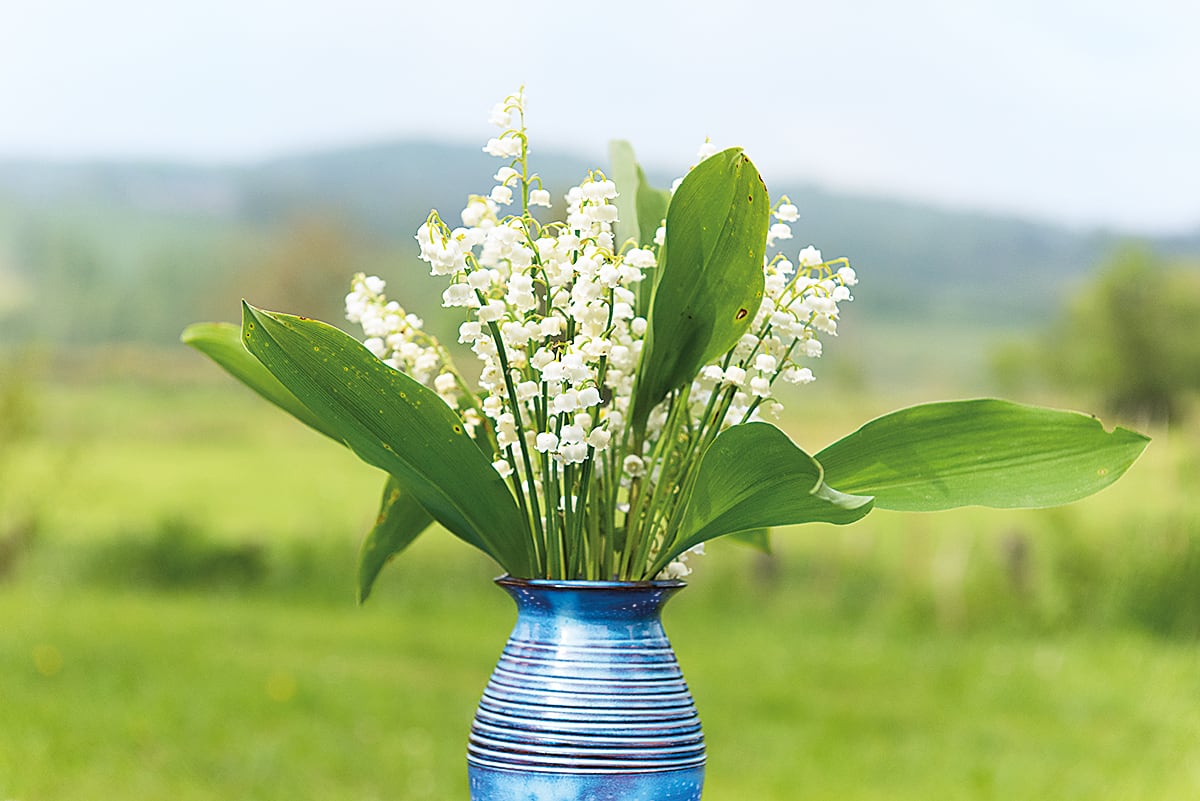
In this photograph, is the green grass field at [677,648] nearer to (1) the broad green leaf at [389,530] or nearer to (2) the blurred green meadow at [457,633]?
(2) the blurred green meadow at [457,633]

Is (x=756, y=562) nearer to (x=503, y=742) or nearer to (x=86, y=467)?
(x=86, y=467)

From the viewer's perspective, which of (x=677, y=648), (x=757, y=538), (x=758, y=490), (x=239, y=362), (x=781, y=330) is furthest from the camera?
(x=677, y=648)

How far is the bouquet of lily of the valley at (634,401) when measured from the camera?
44.3 inches

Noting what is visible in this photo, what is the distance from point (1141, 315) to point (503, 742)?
17.4 meters

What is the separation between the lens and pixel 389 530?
138 cm

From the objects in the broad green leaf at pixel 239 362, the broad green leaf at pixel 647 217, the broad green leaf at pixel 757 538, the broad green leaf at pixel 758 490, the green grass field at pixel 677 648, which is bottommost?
the green grass field at pixel 677 648

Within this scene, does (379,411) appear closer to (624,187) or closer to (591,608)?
(591,608)

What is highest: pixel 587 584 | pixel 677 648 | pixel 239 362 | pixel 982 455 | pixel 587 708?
pixel 239 362

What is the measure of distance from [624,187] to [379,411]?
0.47 m

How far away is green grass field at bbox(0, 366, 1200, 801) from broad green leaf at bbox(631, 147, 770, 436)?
5.70 feet

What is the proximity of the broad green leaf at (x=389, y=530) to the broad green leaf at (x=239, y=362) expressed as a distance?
109 millimetres

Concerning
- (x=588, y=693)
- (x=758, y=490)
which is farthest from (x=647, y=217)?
(x=588, y=693)

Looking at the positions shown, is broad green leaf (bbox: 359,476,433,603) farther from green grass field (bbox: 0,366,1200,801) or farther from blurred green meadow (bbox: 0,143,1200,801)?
green grass field (bbox: 0,366,1200,801)

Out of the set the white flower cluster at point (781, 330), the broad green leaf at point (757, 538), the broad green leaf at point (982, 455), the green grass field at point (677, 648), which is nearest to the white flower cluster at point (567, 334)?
the white flower cluster at point (781, 330)
